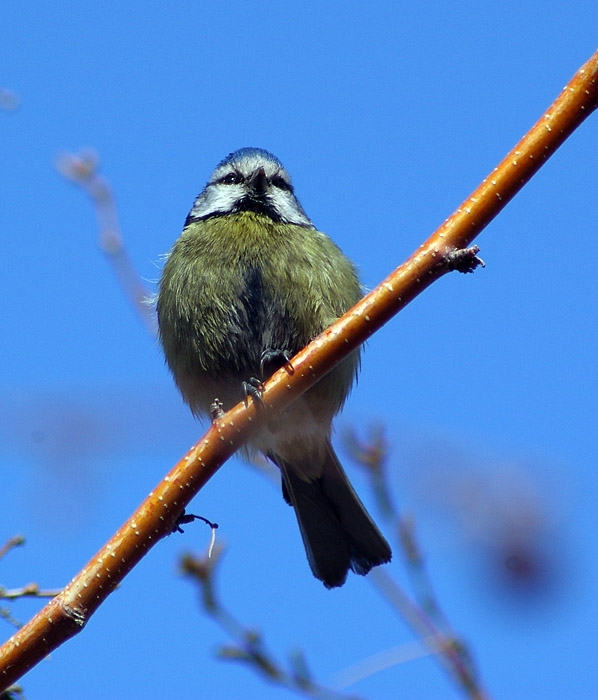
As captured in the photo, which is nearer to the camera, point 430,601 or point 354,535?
point 430,601

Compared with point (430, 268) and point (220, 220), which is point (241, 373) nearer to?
point (220, 220)

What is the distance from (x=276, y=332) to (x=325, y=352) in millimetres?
1448

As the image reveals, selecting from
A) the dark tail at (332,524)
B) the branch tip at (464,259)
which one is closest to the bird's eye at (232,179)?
the dark tail at (332,524)

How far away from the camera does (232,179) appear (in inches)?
181

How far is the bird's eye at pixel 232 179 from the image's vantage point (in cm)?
453

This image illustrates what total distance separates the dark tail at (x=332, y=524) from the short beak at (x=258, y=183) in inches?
48.1

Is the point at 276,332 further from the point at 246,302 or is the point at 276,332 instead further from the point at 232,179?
the point at 232,179

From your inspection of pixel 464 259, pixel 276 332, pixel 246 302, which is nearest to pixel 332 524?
pixel 276 332

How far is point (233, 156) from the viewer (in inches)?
187

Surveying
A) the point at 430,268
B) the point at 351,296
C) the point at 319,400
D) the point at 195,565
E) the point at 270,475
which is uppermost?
the point at 351,296

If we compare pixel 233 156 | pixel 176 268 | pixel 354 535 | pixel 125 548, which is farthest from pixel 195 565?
pixel 233 156

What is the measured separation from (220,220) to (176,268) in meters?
0.34

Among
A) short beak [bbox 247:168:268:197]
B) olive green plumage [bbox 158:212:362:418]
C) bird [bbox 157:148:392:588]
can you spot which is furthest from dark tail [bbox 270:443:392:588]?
short beak [bbox 247:168:268:197]

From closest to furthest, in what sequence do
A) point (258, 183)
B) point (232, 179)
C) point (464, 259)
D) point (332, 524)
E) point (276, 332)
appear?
point (464, 259) → point (276, 332) → point (332, 524) → point (258, 183) → point (232, 179)
